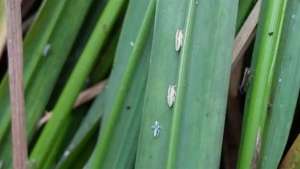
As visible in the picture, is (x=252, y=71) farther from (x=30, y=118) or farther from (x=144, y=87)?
(x=30, y=118)

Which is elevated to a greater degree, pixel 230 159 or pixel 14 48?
pixel 14 48

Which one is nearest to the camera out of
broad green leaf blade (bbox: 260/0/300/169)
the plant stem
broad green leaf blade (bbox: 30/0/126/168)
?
the plant stem

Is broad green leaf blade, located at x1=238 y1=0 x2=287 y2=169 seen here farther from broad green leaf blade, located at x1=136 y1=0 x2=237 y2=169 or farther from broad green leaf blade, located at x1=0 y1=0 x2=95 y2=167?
broad green leaf blade, located at x1=0 y1=0 x2=95 y2=167

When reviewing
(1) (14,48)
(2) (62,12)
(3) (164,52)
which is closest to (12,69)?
(1) (14,48)

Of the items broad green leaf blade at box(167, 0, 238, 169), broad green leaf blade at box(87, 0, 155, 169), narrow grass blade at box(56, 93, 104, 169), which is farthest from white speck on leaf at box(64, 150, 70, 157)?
broad green leaf blade at box(167, 0, 238, 169)

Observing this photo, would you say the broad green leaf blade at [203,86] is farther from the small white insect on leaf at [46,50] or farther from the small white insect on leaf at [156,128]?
the small white insect on leaf at [46,50]

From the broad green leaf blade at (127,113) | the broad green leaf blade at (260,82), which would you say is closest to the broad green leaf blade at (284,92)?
the broad green leaf blade at (260,82)
